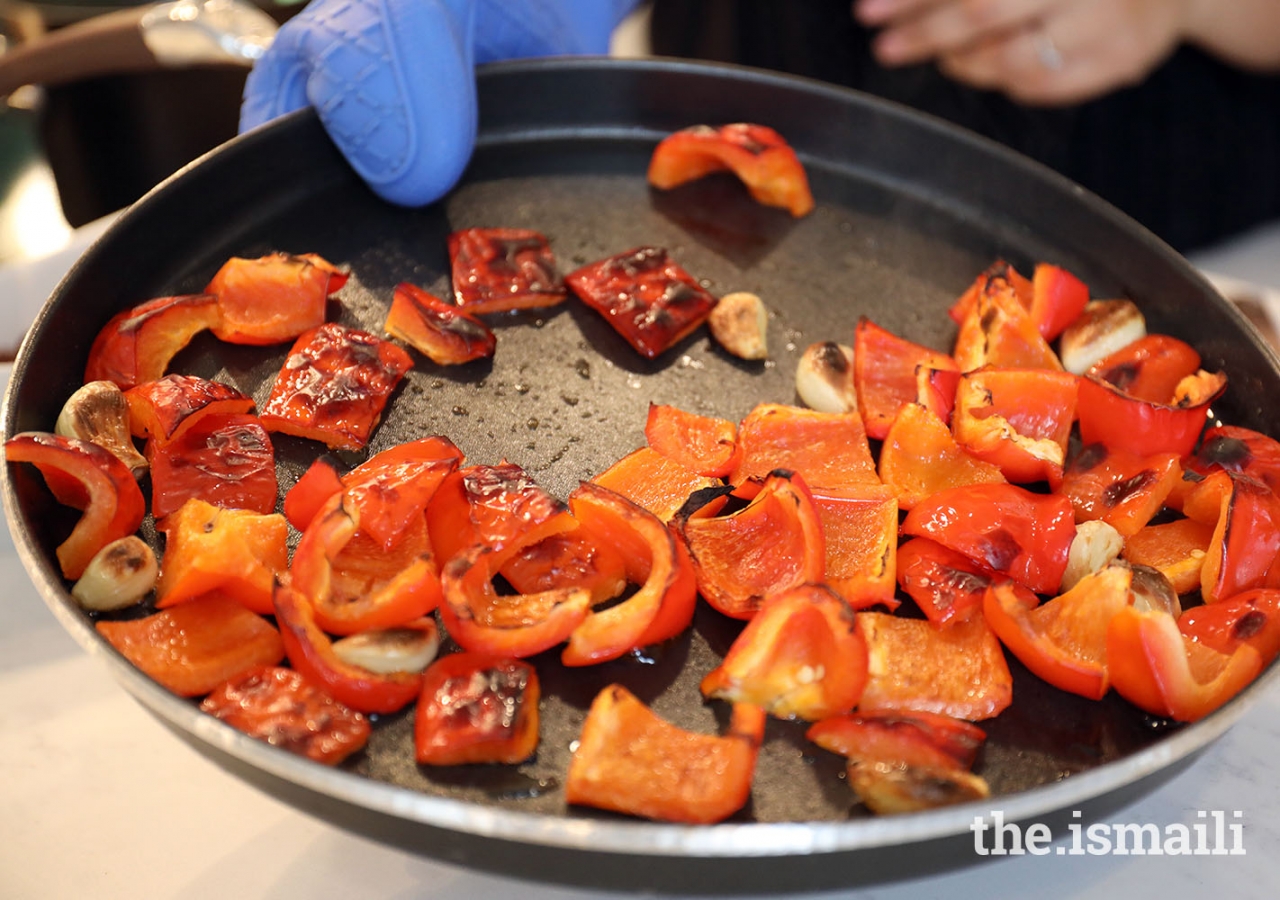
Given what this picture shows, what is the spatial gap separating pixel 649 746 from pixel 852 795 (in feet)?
0.65

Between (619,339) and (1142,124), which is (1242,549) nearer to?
(619,339)

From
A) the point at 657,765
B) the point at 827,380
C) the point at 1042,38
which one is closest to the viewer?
the point at 657,765

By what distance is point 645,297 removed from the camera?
4.80ft

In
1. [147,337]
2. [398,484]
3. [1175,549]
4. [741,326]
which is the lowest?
[1175,549]

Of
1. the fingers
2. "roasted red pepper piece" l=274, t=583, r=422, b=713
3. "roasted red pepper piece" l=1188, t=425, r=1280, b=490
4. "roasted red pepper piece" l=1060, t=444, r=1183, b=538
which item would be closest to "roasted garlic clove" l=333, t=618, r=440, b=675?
"roasted red pepper piece" l=274, t=583, r=422, b=713

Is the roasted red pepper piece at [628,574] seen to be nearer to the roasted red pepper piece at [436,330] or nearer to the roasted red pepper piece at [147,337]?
the roasted red pepper piece at [436,330]

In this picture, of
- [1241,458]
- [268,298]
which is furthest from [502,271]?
[1241,458]

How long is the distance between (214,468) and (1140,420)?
109 cm

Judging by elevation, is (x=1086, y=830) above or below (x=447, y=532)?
below

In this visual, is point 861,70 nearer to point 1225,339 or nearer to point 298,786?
point 1225,339

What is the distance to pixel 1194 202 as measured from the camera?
218 cm

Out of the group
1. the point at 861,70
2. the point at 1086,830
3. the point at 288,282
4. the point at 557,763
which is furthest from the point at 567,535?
the point at 861,70

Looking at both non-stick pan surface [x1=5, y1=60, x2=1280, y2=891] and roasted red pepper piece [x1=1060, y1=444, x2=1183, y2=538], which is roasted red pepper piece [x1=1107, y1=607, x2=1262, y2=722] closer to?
non-stick pan surface [x1=5, y1=60, x2=1280, y2=891]

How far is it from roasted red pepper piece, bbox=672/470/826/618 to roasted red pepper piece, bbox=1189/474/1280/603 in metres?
0.43
